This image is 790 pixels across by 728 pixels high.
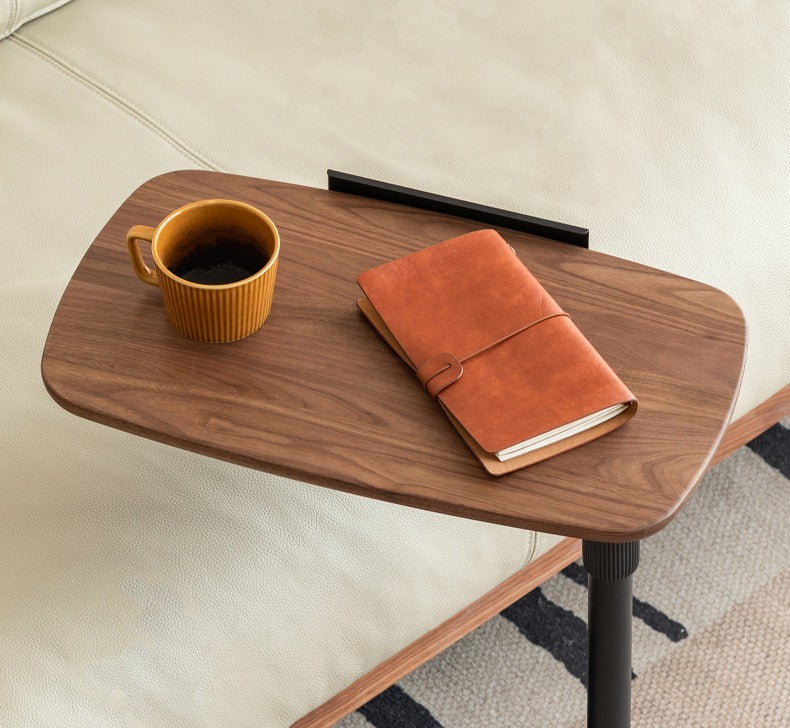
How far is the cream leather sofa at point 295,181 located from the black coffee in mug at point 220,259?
19cm

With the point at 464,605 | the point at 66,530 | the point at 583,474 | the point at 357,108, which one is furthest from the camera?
the point at 357,108

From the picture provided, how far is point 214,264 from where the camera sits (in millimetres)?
646

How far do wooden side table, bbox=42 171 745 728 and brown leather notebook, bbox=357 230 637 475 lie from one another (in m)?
0.01

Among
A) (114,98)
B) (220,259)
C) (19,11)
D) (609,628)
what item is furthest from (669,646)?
(19,11)

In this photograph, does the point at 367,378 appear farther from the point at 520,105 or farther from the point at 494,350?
the point at 520,105

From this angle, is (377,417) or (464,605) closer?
(377,417)

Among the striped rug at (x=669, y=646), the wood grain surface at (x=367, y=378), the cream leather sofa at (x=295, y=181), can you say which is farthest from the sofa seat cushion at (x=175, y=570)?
the striped rug at (x=669, y=646)

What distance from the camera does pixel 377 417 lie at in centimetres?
61

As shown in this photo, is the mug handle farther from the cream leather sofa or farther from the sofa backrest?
the sofa backrest

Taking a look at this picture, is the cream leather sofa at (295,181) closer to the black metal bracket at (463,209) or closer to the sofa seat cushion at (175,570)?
the sofa seat cushion at (175,570)

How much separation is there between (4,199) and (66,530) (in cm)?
33

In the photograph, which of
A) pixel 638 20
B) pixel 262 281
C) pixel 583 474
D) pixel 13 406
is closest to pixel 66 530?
pixel 13 406

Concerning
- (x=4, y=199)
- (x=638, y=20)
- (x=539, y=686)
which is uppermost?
(x=638, y=20)

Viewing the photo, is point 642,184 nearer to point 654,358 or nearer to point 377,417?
point 654,358
